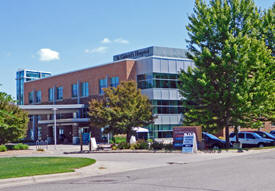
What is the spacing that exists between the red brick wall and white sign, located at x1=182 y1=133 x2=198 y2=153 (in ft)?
83.8

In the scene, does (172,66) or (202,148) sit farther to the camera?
(172,66)

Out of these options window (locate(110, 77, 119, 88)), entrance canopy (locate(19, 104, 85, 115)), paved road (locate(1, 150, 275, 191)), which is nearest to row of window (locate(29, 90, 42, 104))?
entrance canopy (locate(19, 104, 85, 115))

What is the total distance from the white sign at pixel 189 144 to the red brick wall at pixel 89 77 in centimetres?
2554

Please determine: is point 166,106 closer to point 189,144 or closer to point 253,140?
point 253,140

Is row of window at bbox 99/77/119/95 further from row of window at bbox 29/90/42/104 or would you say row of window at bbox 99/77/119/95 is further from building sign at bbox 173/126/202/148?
building sign at bbox 173/126/202/148

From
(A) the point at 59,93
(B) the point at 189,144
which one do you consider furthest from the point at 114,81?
(B) the point at 189,144

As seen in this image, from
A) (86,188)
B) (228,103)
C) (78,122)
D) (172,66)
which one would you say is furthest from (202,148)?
(78,122)

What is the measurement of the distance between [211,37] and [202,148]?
874 centimetres

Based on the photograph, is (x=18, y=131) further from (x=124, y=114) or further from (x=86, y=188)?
(x=86, y=188)

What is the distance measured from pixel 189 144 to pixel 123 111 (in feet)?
28.4

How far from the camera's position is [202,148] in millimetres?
27047

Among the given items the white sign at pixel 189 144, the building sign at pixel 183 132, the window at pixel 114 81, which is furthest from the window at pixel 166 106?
the white sign at pixel 189 144

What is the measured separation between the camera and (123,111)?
32.4 meters

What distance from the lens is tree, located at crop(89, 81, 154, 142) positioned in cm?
3231
